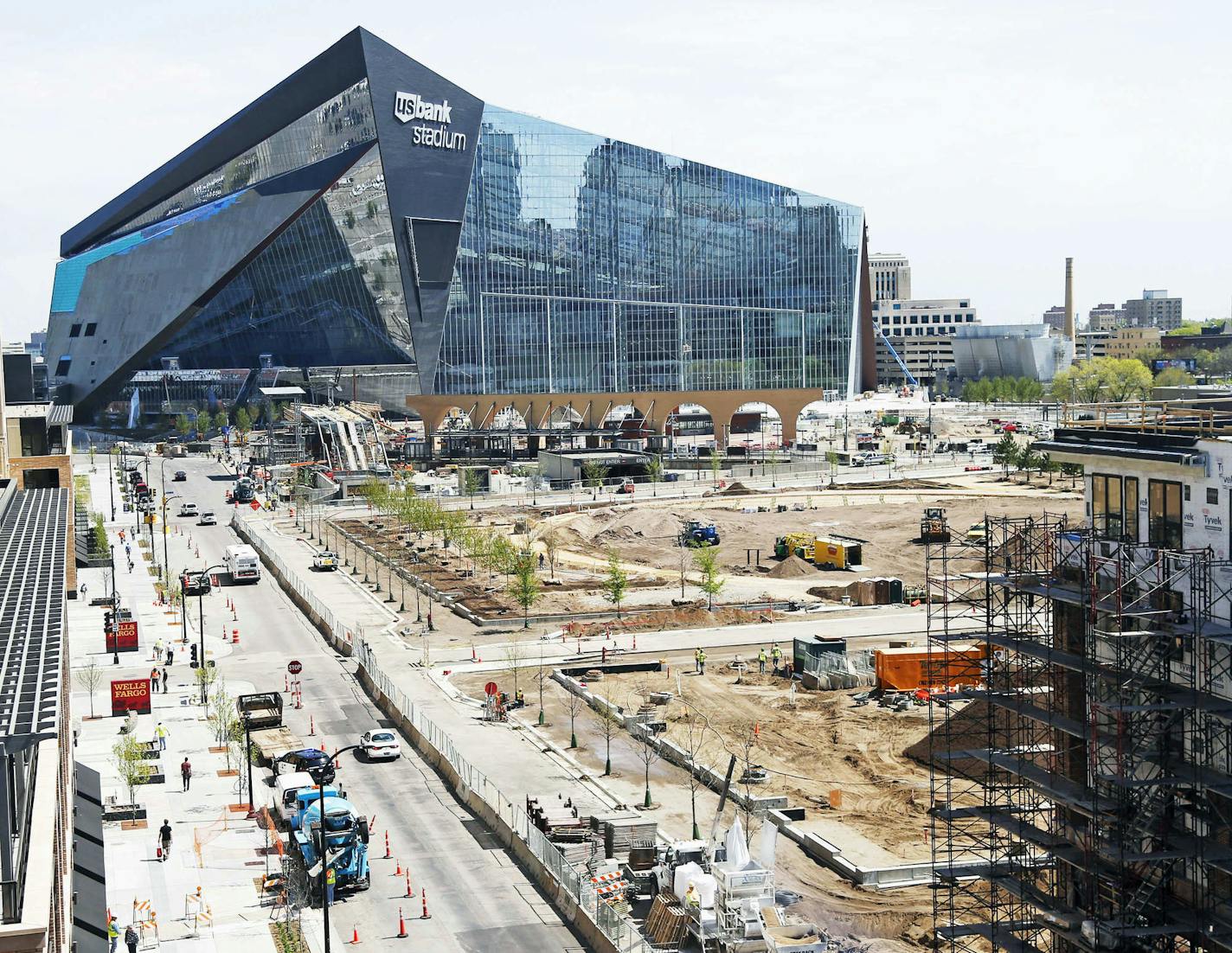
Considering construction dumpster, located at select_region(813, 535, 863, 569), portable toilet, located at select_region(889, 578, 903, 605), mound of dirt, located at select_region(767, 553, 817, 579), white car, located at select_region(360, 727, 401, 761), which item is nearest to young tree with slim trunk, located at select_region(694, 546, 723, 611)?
mound of dirt, located at select_region(767, 553, 817, 579)

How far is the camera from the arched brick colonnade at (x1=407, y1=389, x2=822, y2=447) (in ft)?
579

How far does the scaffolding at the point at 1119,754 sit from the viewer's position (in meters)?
28.5

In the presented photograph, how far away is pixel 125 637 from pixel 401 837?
33.0 metres

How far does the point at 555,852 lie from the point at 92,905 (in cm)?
1142

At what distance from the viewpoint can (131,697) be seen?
200 ft

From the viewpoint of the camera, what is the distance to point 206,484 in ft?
498

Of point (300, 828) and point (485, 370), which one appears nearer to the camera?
point (300, 828)

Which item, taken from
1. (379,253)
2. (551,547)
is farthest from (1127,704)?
(379,253)

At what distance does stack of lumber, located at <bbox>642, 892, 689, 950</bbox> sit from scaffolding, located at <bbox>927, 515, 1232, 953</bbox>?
20.5 feet

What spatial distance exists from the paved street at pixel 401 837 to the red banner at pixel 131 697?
557 cm

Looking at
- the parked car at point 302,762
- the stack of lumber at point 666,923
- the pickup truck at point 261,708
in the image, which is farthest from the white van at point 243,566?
the stack of lumber at point 666,923

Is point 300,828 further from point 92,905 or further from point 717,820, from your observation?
point 717,820

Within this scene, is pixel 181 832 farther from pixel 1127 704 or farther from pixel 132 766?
pixel 1127 704

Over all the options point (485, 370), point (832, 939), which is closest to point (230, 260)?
point (485, 370)
